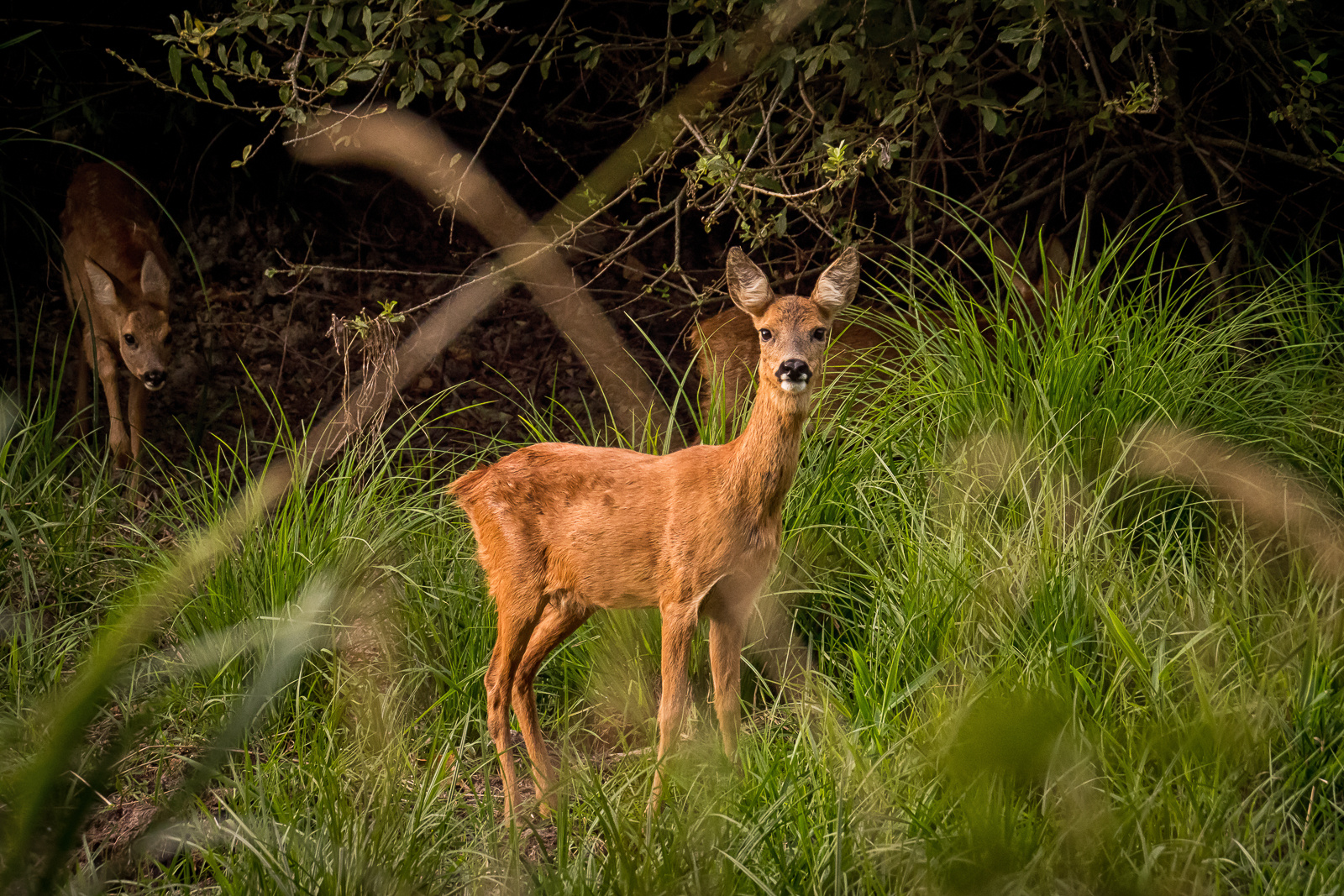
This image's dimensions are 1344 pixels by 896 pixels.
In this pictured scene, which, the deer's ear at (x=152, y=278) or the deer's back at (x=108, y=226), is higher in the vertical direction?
the deer's back at (x=108, y=226)

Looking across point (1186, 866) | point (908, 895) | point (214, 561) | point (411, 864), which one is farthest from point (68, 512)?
point (1186, 866)

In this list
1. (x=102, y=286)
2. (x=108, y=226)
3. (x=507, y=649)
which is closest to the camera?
(x=507, y=649)

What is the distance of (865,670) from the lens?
3283 mm

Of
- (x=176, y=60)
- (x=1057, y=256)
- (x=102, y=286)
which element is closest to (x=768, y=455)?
(x=176, y=60)

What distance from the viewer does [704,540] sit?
10.0 feet

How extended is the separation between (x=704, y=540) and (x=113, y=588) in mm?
2454

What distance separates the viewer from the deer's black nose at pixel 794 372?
2924mm

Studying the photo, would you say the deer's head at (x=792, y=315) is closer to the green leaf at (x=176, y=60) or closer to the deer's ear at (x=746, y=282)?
the deer's ear at (x=746, y=282)

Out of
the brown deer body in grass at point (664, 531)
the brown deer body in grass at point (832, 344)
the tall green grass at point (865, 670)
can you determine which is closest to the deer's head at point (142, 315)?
the tall green grass at point (865, 670)

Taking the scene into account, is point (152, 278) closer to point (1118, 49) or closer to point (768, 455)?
point (768, 455)

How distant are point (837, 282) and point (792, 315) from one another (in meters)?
0.18

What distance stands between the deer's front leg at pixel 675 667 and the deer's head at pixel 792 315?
63 cm

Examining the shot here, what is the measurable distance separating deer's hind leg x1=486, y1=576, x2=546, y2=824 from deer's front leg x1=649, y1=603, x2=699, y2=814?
1.33 feet

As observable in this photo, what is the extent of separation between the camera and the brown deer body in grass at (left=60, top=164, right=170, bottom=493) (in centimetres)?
588
